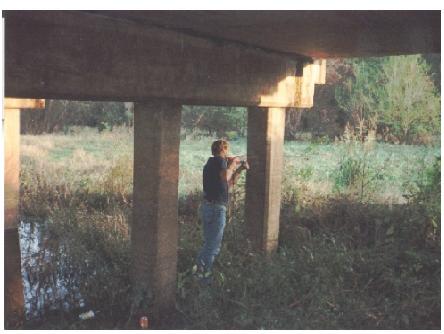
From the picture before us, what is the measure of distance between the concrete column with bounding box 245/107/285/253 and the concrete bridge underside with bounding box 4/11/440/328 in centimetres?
2

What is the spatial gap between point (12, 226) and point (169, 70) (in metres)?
3.90

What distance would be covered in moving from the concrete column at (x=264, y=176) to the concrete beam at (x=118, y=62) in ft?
3.45

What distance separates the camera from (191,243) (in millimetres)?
7062

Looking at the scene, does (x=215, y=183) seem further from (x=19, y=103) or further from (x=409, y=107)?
(x=409, y=107)

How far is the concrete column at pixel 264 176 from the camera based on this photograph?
7.03 meters

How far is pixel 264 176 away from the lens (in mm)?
7160

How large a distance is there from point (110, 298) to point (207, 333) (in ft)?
5.97

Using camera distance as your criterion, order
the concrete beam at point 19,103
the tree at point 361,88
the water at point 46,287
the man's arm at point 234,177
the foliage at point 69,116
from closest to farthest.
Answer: the water at point 46,287
the man's arm at point 234,177
the concrete beam at point 19,103
the tree at point 361,88
the foliage at point 69,116

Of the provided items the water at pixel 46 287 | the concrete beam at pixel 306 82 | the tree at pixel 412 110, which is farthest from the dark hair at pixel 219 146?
the tree at pixel 412 110

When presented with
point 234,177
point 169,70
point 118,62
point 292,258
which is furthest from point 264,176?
point 118,62

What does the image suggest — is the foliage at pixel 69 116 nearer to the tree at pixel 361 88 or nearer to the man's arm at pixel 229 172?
the tree at pixel 361 88

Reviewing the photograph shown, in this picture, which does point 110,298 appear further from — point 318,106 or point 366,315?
point 318,106

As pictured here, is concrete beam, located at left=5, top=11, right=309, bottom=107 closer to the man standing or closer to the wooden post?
the man standing

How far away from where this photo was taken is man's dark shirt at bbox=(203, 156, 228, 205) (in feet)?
19.6
